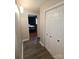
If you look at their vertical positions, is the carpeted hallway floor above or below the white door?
below

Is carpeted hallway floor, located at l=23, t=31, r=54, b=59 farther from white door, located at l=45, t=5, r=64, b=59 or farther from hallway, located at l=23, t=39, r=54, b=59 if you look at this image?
white door, located at l=45, t=5, r=64, b=59

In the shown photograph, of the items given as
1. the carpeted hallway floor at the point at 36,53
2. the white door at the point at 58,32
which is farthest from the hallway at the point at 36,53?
the white door at the point at 58,32

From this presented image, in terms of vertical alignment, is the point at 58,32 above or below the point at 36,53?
above

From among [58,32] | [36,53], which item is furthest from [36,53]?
[58,32]

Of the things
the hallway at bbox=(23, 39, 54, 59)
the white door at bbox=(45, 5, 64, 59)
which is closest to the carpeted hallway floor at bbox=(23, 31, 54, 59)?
the hallway at bbox=(23, 39, 54, 59)

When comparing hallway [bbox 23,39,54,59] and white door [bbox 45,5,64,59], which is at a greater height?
white door [bbox 45,5,64,59]

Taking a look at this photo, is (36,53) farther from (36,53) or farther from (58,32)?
(58,32)

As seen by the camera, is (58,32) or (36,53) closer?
(58,32)

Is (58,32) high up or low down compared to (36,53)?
up

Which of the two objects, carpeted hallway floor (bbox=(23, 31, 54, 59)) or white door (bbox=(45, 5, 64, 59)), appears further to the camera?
carpeted hallway floor (bbox=(23, 31, 54, 59))

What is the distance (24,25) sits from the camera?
7484mm
